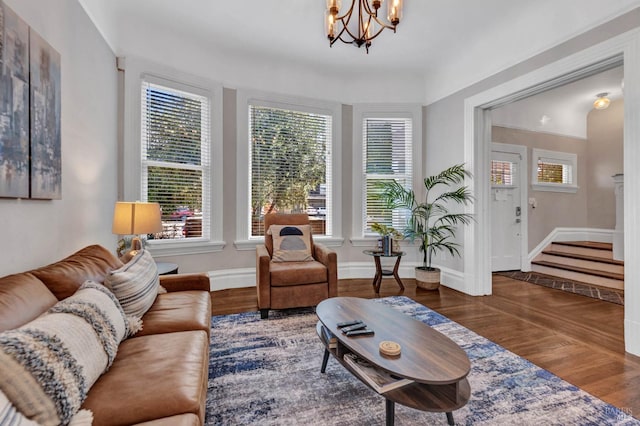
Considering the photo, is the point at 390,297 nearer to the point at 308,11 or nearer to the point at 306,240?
the point at 306,240

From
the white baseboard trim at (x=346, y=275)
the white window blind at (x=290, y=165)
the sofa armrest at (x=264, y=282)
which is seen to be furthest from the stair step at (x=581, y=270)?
the sofa armrest at (x=264, y=282)

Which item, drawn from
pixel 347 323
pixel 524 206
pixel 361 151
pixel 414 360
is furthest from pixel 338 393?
pixel 524 206

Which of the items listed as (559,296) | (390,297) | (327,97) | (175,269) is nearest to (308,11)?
(327,97)

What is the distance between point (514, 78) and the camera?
3158mm

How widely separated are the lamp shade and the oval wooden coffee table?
165 centimetres

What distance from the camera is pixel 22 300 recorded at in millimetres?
1176

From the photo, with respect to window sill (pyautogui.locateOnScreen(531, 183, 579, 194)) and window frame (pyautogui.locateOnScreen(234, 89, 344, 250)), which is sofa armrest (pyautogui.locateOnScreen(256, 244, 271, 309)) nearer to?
window frame (pyautogui.locateOnScreen(234, 89, 344, 250))

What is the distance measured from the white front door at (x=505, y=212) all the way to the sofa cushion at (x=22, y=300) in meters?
5.46

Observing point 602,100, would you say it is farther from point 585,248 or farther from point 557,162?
point 585,248

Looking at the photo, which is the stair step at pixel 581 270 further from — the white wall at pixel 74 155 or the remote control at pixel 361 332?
the white wall at pixel 74 155

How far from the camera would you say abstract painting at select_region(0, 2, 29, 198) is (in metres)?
1.40

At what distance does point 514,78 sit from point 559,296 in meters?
2.67

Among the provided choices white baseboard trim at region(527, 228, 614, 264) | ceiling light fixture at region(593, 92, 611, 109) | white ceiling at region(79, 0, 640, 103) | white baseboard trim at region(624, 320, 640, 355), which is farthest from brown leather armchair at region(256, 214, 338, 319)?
ceiling light fixture at region(593, 92, 611, 109)

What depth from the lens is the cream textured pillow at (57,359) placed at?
32.4 inches
